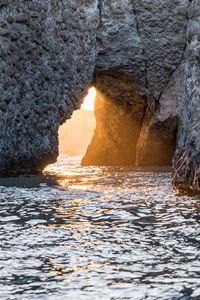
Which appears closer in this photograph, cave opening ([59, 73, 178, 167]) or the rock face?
the rock face

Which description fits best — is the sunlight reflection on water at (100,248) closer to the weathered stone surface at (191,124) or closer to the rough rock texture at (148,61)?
the weathered stone surface at (191,124)

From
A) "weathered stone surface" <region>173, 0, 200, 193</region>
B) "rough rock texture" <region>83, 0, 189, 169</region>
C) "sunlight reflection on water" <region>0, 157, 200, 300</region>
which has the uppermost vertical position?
"rough rock texture" <region>83, 0, 189, 169</region>

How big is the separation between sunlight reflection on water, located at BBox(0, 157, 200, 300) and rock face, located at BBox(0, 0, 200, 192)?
3.09 m

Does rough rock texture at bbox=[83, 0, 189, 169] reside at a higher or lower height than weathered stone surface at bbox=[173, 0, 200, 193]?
higher

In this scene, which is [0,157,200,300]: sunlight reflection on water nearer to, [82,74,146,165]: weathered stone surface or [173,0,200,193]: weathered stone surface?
[173,0,200,193]: weathered stone surface

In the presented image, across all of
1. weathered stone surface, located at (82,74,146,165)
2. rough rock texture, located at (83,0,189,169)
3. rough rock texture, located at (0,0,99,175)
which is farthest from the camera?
weathered stone surface, located at (82,74,146,165)

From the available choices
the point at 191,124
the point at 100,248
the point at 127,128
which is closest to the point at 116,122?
the point at 127,128

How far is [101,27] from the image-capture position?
920 inches

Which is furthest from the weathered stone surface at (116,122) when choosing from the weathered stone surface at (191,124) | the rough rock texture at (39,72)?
the weathered stone surface at (191,124)

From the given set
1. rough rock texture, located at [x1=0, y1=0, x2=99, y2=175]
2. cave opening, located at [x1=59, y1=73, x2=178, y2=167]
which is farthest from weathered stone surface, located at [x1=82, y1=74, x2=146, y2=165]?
rough rock texture, located at [x1=0, y1=0, x2=99, y2=175]

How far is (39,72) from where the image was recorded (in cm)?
1705

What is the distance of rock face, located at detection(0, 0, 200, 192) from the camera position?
45.2ft

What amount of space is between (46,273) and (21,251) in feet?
3.07

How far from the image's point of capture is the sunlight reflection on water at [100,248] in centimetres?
433
